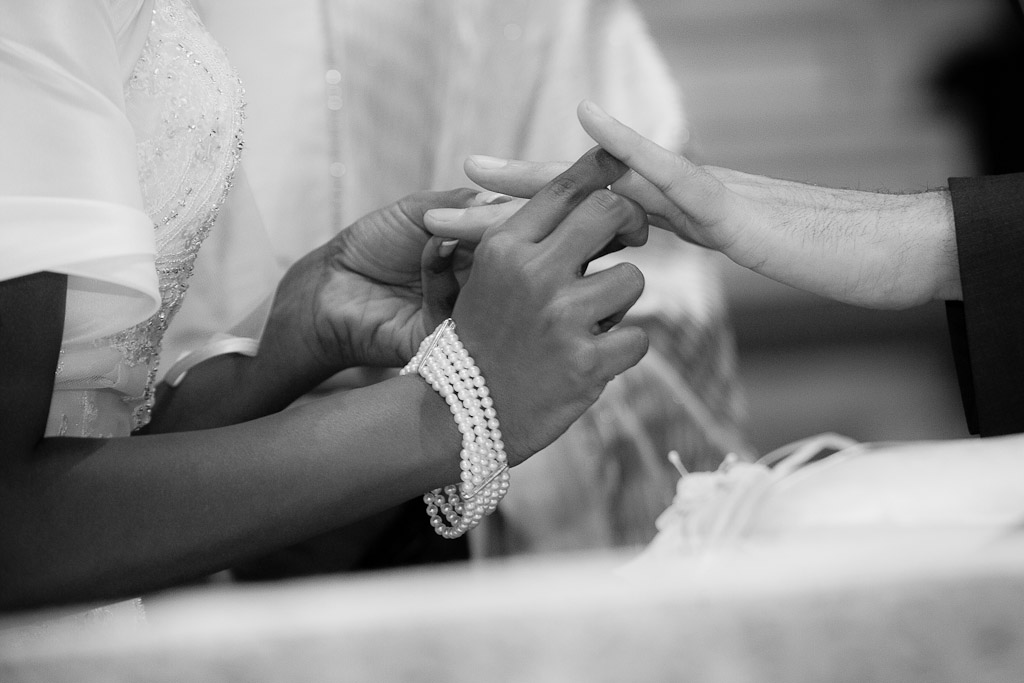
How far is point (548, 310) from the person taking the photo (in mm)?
620

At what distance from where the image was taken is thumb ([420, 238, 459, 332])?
2.43ft

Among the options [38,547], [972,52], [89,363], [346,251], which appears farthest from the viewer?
[972,52]

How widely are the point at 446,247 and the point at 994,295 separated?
488mm

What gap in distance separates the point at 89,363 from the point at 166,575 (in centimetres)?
19

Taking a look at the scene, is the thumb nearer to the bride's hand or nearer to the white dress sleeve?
the bride's hand

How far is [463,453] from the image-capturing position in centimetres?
64

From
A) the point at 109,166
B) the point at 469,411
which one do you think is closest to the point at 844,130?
Result: the point at 469,411

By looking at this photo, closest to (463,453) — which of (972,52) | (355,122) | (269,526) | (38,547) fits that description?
(269,526)

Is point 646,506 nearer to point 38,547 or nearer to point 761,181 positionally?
point 761,181

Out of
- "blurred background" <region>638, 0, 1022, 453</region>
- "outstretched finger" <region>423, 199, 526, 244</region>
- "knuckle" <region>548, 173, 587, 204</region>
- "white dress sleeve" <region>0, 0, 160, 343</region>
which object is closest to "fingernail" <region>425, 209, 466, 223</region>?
"outstretched finger" <region>423, 199, 526, 244</region>

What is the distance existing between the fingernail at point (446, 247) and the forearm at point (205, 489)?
0.14 m

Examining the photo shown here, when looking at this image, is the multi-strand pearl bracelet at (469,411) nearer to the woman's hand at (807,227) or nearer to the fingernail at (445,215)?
the fingernail at (445,215)

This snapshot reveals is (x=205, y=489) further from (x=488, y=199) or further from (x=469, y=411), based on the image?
(x=488, y=199)

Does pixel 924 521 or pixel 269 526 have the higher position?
pixel 269 526
